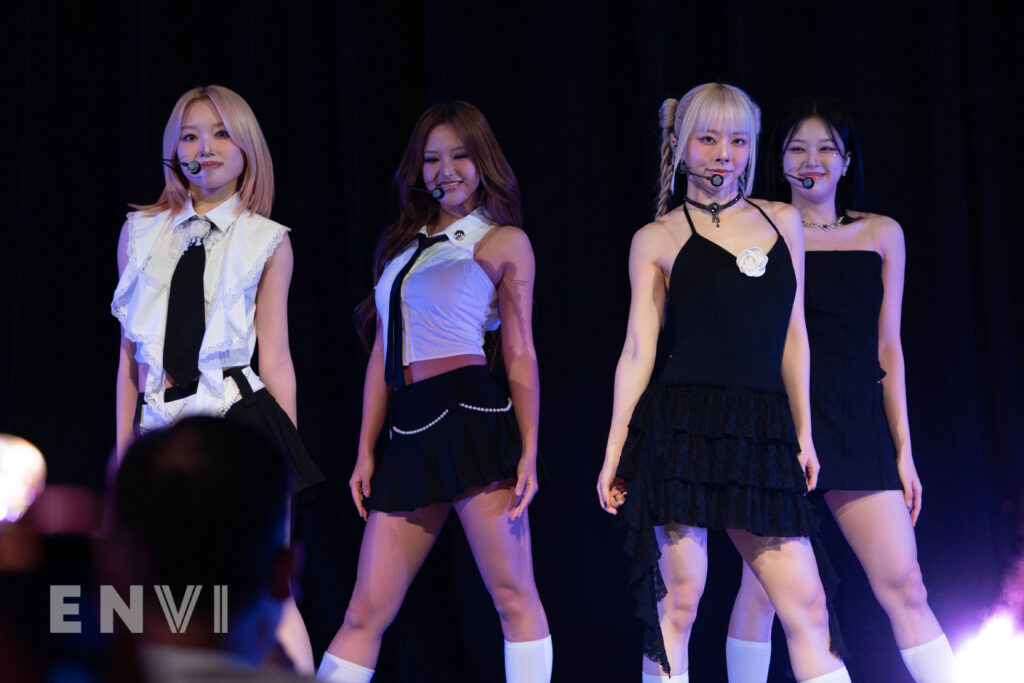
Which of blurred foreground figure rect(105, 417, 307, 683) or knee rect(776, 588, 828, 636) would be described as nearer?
blurred foreground figure rect(105, 417, 307, 683)

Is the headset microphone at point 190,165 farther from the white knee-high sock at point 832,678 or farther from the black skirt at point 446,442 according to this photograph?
the white knee-high sock at point 832,678

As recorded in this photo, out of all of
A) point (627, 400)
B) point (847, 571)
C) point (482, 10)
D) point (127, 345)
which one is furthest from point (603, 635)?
point (482, 10)

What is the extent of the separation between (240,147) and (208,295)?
421 millimetres

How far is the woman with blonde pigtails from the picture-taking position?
2703mm

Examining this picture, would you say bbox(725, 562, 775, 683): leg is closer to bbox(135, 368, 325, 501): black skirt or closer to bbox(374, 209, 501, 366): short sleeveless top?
bbox(374, 209, 501, 366): short sleeveless top

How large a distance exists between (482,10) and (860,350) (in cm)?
181

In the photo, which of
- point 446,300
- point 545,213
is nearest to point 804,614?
point 446,300

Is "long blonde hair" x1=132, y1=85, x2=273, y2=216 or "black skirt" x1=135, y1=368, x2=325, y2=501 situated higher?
"long blonde hair" x1=132, y1=85, x2=273, y2=216

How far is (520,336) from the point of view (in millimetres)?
3061

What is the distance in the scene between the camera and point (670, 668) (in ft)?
9.34

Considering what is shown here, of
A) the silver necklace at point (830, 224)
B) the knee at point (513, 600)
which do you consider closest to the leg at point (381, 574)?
the knee at point (513, 600)

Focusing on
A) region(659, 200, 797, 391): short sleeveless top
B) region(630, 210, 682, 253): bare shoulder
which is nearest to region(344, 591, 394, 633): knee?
region(659, 200, 797, 391): short sleeveless top

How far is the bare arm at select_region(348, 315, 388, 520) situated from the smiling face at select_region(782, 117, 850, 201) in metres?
1.32

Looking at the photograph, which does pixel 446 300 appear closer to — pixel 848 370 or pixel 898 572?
pixel 848 370
